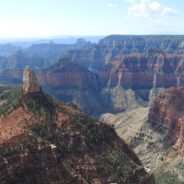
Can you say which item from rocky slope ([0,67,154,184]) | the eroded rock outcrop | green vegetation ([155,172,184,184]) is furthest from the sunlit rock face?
green vegetation ([155,172,184,184])

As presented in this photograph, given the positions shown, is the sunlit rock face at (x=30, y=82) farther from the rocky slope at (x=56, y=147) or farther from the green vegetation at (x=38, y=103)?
the green vegetation at (x=38, y=103)

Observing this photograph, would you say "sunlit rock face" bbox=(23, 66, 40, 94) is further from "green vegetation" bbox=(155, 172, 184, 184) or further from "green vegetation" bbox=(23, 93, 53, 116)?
"green vegetation" bbox=(155, 172, 184, 184)

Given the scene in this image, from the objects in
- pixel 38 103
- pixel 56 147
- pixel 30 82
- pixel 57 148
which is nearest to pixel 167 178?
pixel 38 103

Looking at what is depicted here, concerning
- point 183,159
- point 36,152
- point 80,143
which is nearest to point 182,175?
point 183,159

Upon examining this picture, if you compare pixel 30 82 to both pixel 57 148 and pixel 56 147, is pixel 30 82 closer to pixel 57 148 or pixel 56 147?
pixel 57 148

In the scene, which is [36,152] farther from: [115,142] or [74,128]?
[115,142]

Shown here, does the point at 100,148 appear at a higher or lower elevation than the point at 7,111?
lower
